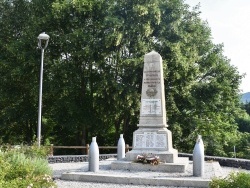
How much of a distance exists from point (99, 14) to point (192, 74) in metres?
7.39

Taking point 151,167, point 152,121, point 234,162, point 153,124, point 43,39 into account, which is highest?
point 43,39

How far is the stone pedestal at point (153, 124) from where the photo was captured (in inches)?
528

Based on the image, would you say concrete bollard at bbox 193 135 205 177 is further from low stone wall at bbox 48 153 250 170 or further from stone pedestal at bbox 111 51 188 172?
low stone wall at bbox 48 153 250 170

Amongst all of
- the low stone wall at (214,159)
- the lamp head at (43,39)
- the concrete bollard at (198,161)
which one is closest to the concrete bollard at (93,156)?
the concrete bollard at (198,161)

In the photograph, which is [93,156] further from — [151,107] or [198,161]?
[198,161]

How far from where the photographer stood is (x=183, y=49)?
23000 mm

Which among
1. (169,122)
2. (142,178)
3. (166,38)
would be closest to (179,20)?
(166,38)

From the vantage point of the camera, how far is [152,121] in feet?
45.4

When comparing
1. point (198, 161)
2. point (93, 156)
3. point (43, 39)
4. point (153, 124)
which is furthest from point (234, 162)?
point (43, 39)

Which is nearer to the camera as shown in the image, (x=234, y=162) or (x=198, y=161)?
(x=198, y=161)

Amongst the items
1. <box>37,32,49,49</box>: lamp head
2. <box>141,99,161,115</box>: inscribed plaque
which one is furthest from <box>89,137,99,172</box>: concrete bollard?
<box>37,32,49,49</box>: lamp head

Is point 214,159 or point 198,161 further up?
point 198,161

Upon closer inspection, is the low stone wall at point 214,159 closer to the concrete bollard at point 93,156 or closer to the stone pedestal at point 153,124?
the stone pedestal at point 153,124

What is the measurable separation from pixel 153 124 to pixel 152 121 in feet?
0.48
